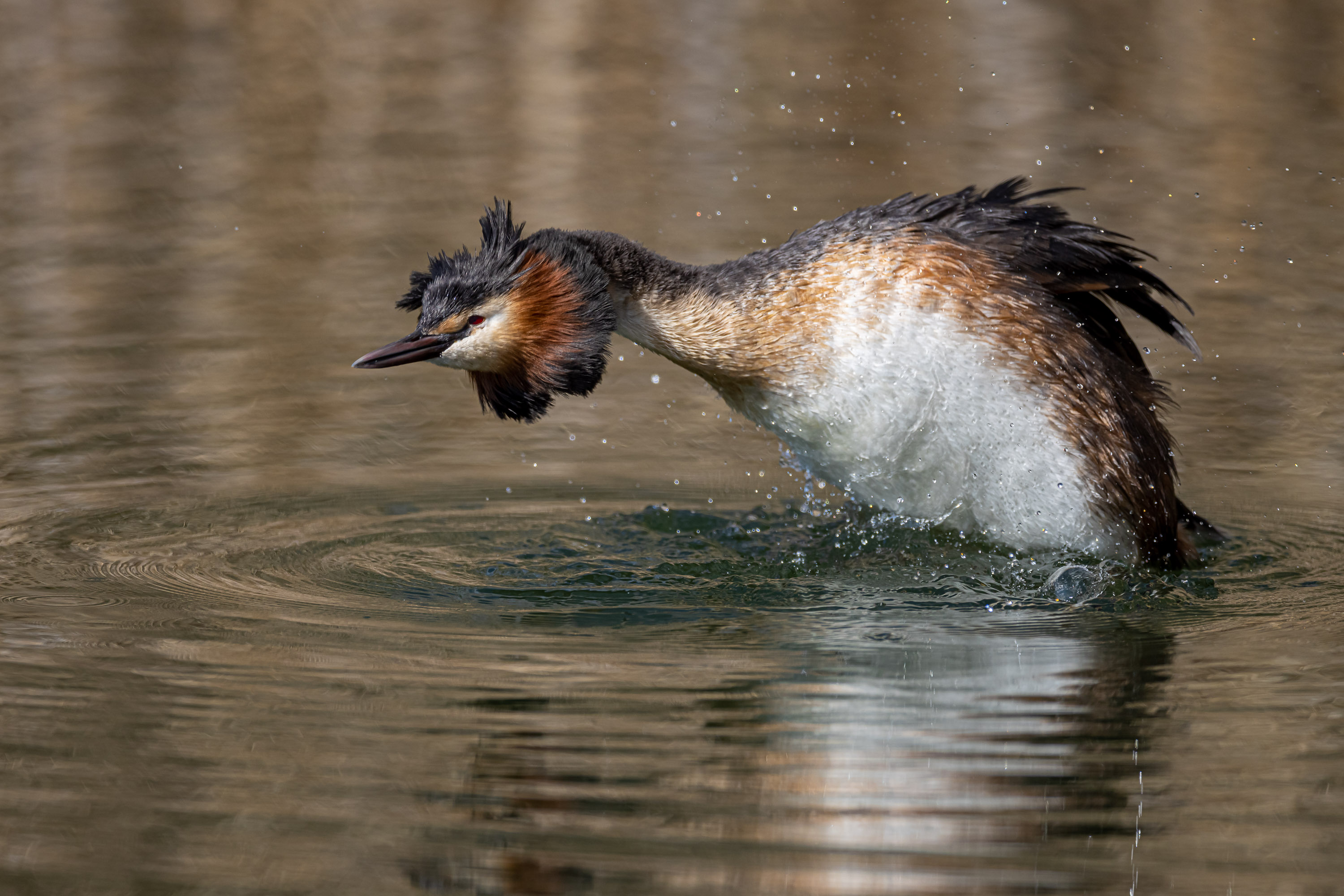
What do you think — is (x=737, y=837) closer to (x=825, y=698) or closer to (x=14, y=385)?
(x=825, y=698)

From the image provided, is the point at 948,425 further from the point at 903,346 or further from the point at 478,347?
the point at 478,347

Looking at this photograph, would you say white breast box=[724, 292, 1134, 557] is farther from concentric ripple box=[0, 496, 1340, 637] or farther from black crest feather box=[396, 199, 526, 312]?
black crest feather box=[396, 199, 526, 312]

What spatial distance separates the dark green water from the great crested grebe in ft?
1.10

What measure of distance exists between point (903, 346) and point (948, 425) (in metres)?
0.35

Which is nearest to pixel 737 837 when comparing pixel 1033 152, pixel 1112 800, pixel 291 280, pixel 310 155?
pixel 1112 800

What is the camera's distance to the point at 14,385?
1035 cm

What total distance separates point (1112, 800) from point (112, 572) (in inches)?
166

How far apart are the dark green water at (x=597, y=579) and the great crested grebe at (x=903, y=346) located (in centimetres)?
34

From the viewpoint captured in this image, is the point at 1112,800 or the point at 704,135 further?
the point at 704,135

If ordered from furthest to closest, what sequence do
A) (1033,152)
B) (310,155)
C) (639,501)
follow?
(310,155) → (1033,152) → (639,501)

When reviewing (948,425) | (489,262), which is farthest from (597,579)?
(948,425)

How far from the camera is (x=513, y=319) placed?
6.77m

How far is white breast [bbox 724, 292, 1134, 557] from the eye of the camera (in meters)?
6.90

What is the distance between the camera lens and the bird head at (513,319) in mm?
6688
